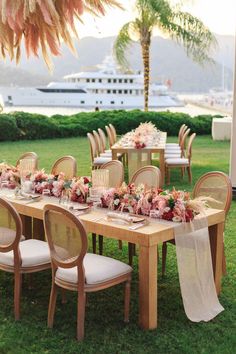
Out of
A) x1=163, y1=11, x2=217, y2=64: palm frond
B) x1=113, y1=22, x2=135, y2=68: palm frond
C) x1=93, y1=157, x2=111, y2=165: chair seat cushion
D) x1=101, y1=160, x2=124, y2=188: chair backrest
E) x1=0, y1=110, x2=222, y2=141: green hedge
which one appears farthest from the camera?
x1=113, y1=22, x2=135, y2=68: palm frond

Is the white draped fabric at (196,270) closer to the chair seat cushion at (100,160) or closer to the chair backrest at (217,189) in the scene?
the chair backrest at (217,189)

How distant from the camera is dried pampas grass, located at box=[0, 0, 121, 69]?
2.87 meters

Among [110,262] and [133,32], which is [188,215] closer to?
[110,262]

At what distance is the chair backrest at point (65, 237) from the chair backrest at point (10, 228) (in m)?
0.34

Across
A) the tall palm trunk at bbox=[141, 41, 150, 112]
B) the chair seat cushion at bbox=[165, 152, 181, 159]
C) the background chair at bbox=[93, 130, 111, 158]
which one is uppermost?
the tall palm trunk at bbox=[141, 41, 150, 112]

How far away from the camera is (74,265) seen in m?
4.03

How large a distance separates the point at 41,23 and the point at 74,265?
5.57 ft

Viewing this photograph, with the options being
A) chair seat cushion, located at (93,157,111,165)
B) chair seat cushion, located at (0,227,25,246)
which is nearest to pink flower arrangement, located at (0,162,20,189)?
chair seat cushion, located at (0,227,25,246)

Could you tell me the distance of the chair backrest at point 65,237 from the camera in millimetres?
3945

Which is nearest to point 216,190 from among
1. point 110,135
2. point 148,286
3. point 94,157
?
point 148,286

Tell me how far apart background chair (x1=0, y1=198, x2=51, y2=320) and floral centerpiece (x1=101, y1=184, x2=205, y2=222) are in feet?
2.40

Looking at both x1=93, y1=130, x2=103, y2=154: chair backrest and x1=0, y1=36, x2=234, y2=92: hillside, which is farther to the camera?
x1=0, y1=36, x2=234, y2=92: hillside

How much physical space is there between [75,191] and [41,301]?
1.00 meters

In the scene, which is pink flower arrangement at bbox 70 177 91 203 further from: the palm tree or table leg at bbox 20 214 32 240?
the palm tree
